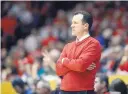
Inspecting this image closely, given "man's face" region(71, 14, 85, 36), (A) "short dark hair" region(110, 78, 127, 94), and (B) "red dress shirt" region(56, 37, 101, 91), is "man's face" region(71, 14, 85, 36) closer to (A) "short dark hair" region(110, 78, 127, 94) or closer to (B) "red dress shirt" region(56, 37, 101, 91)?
(B) "red dress shirt" region(56, 37, 101, 91)

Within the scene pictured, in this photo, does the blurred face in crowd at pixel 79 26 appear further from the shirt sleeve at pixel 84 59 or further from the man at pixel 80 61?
the shirt sleeve at pixel 84 59

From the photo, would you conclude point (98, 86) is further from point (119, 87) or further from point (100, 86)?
point (119, 87)

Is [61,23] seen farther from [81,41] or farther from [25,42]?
[81,41]

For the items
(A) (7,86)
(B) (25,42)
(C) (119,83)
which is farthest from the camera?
(B) (25,42)

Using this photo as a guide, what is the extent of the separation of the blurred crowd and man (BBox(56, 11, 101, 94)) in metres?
5.07

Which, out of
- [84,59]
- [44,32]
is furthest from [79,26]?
[44,32]

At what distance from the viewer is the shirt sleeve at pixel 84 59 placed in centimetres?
512

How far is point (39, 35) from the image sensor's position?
525 inches

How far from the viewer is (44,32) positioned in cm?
1332

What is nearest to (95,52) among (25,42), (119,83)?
(119,83)

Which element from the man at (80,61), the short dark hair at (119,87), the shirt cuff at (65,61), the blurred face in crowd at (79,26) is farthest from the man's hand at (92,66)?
the short dark hair at (119,87)

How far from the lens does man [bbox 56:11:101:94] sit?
16.9 ft

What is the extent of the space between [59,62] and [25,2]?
897cm

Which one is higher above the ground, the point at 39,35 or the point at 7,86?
the point at 39,35
